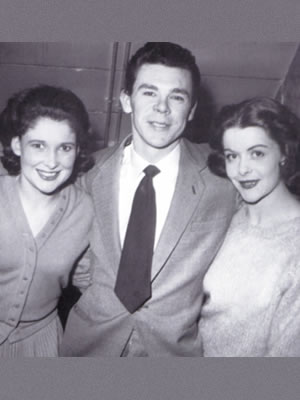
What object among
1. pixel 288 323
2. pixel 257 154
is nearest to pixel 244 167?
pixel 257 154

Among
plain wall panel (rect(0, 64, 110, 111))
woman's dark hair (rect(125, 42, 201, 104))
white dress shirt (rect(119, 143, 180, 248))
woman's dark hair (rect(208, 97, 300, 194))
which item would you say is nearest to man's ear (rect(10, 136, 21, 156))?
white dress shirt (rect(119, 143, 180, 248))

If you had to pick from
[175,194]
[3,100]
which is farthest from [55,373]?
[3,100]

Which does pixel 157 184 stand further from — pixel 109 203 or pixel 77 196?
pixel 77 196

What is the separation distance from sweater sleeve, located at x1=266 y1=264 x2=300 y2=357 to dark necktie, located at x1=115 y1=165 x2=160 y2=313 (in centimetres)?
Answer: 45

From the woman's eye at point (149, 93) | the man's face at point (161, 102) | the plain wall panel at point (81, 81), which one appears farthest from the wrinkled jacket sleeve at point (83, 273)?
the plain wall panel at point (81, 81)

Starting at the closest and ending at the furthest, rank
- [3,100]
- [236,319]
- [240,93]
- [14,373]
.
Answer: [14,373], [236,319], [3,100], [240,93]

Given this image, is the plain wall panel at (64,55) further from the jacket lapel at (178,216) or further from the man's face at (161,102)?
the jacket lapel at (178,216)

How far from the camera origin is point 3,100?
71.2 inches

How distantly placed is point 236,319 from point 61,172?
0.82 m

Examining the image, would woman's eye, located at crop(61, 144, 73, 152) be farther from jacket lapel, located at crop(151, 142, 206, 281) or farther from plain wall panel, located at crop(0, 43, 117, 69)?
plain wall panel, located at crop(0, 43, 117, 69)

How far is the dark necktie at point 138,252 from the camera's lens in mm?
1375

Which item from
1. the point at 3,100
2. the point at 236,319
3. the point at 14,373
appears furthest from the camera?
the point at 3,100

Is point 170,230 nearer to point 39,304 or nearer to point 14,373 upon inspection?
point 39,304

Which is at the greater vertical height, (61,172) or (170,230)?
(61,172)
